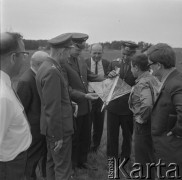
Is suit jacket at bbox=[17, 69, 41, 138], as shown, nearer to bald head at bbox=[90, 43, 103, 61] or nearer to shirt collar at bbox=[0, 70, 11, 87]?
shirt collar at bbox=[0, 70, 11, 87]

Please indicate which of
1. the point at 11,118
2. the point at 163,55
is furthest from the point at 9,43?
the point at 163,55

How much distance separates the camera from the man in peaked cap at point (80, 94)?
13.7 feet

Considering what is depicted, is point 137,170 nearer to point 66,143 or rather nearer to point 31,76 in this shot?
point 66,143

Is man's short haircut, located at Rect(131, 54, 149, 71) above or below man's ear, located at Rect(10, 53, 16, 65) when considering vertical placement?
below

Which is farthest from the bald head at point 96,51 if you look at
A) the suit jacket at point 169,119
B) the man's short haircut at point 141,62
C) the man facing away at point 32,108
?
the suit jacket at point 169,119

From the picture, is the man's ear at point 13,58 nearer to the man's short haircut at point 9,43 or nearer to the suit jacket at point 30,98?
the man's short haircut at point 9,43

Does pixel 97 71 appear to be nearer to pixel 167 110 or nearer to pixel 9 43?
pixel 167 110

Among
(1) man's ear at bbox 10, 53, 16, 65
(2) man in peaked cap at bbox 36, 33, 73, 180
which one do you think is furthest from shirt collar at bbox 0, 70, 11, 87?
(2) man in peaked cap at bbox 36, 33, 73, 180

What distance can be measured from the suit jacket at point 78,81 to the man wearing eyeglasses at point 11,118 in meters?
1.76

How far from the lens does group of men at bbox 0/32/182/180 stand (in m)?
2.25

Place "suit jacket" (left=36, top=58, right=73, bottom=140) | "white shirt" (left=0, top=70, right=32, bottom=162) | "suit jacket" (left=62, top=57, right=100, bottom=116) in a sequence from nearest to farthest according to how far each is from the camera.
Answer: "white shirt" (left=0, top=70, right=32, bottom=162), "suit jacket" (left=36, top=58, right=73, bottom=140), "suit jacket" (left=62, top=57, right=100, bottom=116)

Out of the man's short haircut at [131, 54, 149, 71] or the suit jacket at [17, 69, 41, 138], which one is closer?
the man's short haircut at [131, 54, 149, 71]

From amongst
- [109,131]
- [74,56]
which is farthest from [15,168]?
[109,131]

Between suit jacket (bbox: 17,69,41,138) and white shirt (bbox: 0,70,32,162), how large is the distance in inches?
58.7
